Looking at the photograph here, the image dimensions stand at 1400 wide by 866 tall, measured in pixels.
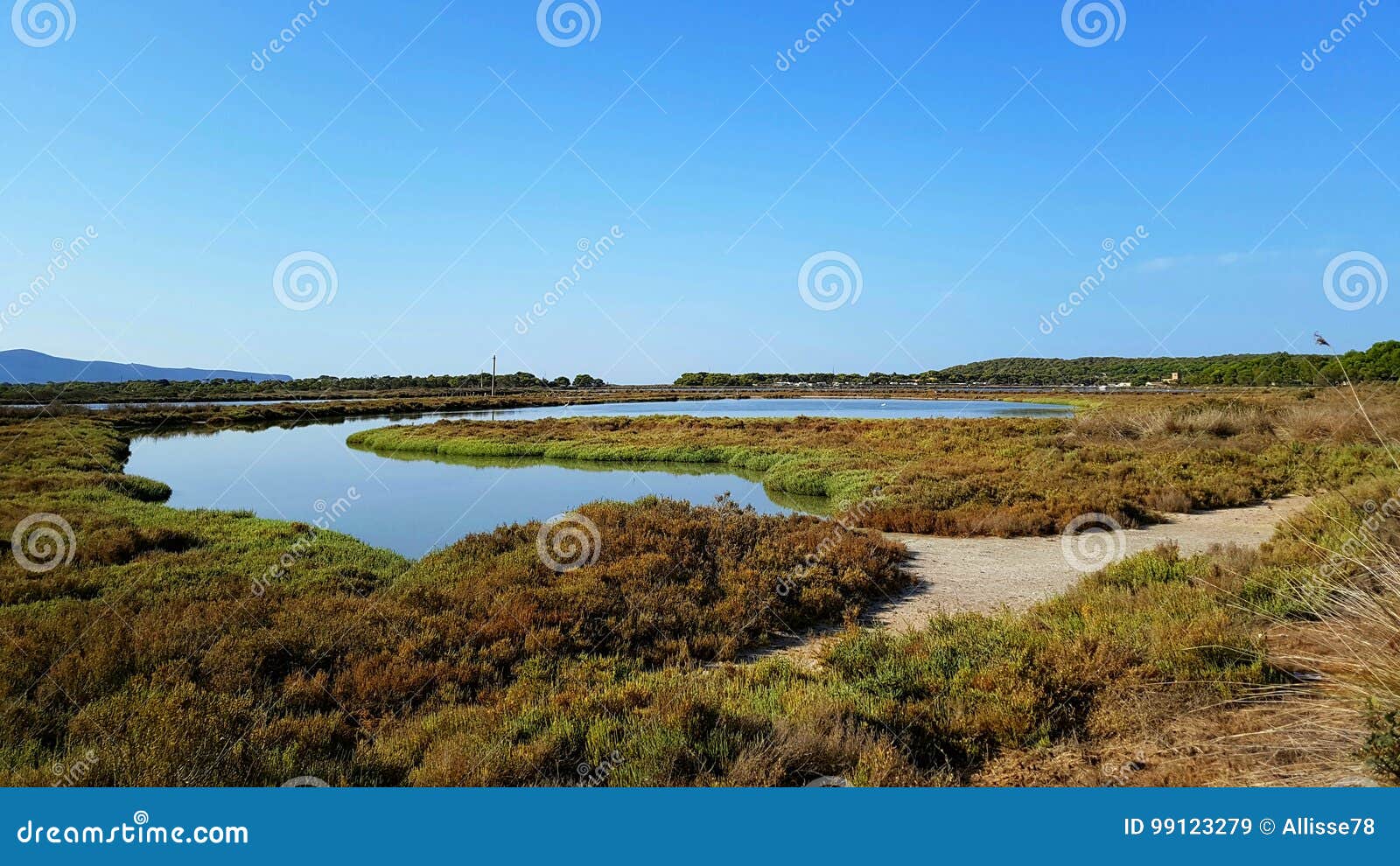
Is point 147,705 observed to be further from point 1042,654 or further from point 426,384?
point 426,384

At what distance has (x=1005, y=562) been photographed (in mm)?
13008

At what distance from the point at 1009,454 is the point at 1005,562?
15580mm

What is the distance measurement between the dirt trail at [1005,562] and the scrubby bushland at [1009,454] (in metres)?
0.93

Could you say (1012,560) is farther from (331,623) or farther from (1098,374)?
(1098,374)

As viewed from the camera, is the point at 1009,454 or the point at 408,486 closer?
the point at 408,486

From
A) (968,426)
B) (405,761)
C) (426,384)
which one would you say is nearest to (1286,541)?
(405,761)

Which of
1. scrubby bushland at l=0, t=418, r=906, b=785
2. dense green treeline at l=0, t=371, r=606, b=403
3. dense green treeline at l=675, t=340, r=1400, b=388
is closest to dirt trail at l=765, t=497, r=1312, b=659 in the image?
scrubby bushland at l=0, t=418, r=906, b=785

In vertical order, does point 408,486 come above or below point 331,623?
above

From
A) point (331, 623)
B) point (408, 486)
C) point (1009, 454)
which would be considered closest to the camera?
point (331, 623)

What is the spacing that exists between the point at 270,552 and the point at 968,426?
108ft

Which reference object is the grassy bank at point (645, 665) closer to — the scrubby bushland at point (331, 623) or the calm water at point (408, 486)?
the scrubby bushland at point (331, 623)

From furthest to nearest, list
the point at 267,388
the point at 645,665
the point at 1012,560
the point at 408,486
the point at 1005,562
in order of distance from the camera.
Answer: the point at 267,388 → the point at 408,486 → the point at 1012,560 → the point at 1005,562 → the point at 645,665

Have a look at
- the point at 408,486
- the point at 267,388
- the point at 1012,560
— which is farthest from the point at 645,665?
the point at 267,388

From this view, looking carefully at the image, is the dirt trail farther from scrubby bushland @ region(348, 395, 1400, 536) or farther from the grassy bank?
scrubby bushland @ region(348, 395, 1400, 536)
